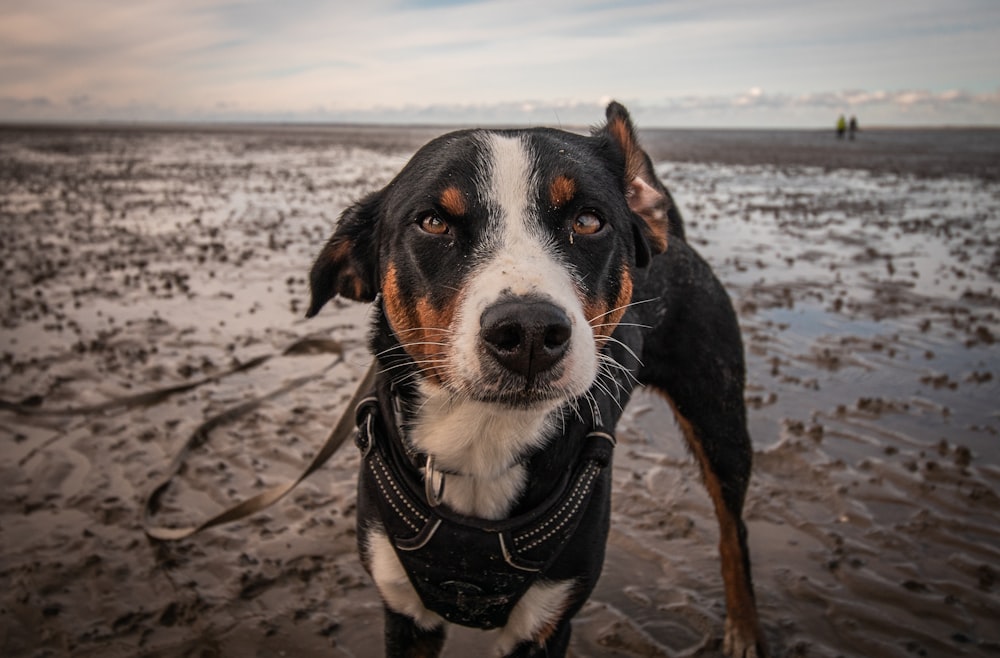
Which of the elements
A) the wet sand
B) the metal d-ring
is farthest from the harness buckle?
the wet sand

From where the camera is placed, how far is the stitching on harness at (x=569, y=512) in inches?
90.6

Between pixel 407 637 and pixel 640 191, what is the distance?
2.07 metres

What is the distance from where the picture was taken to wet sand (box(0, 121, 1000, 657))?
3.45m

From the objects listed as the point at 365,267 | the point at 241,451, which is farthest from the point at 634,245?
the point at 241,451

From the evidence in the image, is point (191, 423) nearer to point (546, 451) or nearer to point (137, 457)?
point (137, 457)

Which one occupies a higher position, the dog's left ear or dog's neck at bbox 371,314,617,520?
the dog's left ear

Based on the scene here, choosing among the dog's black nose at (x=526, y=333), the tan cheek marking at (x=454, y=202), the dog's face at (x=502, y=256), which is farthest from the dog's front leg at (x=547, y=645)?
the tan cheek marking at (x=454, y=202)

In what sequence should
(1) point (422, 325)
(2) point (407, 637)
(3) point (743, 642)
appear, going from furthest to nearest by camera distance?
1. (3) point (743, 642)
2. (2) point (407, 637)
3. (1) point (422, 325)

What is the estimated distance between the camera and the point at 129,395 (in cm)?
560

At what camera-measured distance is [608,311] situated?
2.34 meters

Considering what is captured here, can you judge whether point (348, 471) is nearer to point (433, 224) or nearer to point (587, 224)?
point (433, 224)

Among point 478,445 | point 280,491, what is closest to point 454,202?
point 478,445

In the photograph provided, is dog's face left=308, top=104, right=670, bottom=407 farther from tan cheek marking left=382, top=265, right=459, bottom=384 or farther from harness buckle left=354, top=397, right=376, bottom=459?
harness buckle left=354, top=397, right=376, bottom=459

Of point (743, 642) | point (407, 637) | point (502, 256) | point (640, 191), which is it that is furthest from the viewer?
point (743, 642)
